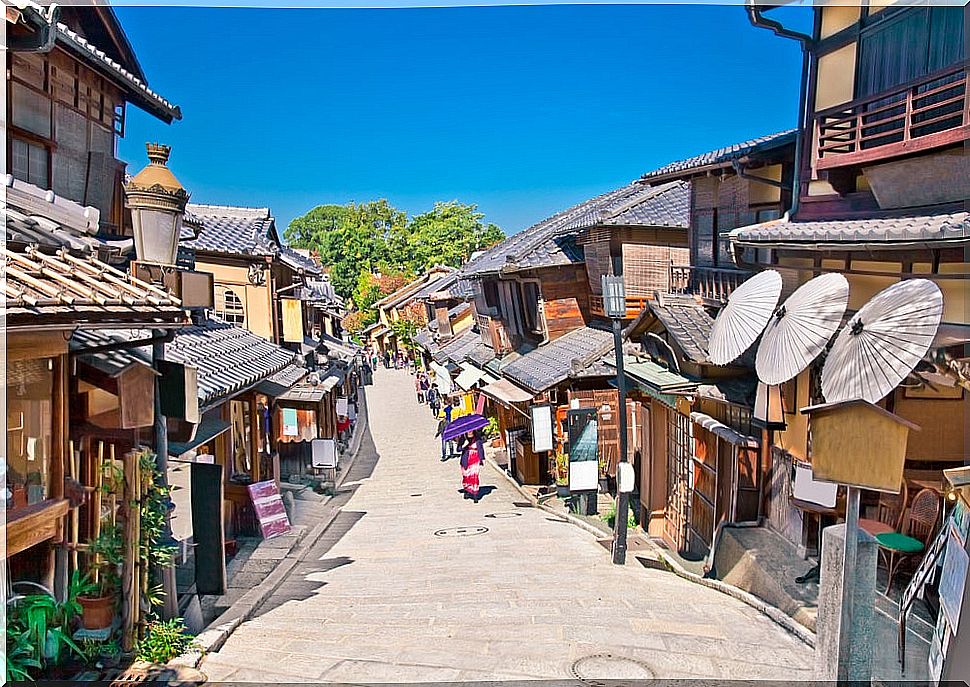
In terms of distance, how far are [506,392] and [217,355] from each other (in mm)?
7965

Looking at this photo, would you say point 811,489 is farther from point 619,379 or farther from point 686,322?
point 619,379

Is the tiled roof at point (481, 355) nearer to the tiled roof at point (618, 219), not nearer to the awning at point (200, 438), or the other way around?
the tiled roof at point (618, 219)

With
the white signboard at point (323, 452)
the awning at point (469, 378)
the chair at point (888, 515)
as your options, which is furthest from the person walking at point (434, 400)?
the chair at point (888, 515)

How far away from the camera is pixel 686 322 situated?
1001 cm

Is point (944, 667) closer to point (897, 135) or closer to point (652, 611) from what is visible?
point (652, 611)

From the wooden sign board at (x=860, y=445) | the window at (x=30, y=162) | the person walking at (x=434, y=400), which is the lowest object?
the person walking at (x=434, y=400)

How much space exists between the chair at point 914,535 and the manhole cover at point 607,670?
2.41m

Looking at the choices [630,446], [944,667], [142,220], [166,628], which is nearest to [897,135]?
[944,667]

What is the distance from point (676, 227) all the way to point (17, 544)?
12.6 m

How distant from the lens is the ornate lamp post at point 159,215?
20.1ft

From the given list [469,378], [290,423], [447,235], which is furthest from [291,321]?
[447,235]

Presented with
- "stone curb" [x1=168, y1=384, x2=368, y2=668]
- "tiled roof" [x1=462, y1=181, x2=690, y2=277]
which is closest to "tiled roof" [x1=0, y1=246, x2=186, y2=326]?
"stone curb" [x1=168, y1=384, x2=368, y2=668]

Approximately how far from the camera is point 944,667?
445 centimetres

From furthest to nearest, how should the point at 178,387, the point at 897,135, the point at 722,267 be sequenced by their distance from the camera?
the point at 722,267 → the point at 897,135 → the point at 178,387
